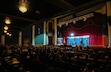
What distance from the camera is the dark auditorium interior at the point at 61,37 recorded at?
240 inches

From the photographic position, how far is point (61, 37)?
57.7 ft

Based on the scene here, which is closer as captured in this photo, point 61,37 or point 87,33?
point 87,33

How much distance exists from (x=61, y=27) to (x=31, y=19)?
492 centimetres

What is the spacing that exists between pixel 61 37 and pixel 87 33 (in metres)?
4.43

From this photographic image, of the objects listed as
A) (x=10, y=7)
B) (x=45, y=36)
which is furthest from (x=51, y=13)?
(x=45, y=36)

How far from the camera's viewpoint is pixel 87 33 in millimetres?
13750

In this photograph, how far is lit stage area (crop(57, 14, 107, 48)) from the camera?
1212 centimetres

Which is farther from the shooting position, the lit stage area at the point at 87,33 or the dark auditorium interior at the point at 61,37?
the lit stage area at the point at 87,33

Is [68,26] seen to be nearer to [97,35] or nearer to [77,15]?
[77,15]

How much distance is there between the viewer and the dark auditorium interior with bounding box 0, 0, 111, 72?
6.09 metres

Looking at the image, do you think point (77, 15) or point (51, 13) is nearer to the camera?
point (51, 13)

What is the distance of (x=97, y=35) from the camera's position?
498 inches

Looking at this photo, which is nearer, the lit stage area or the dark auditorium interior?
the dark auditorium interior

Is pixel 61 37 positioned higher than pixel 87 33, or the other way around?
pixel 87 33
